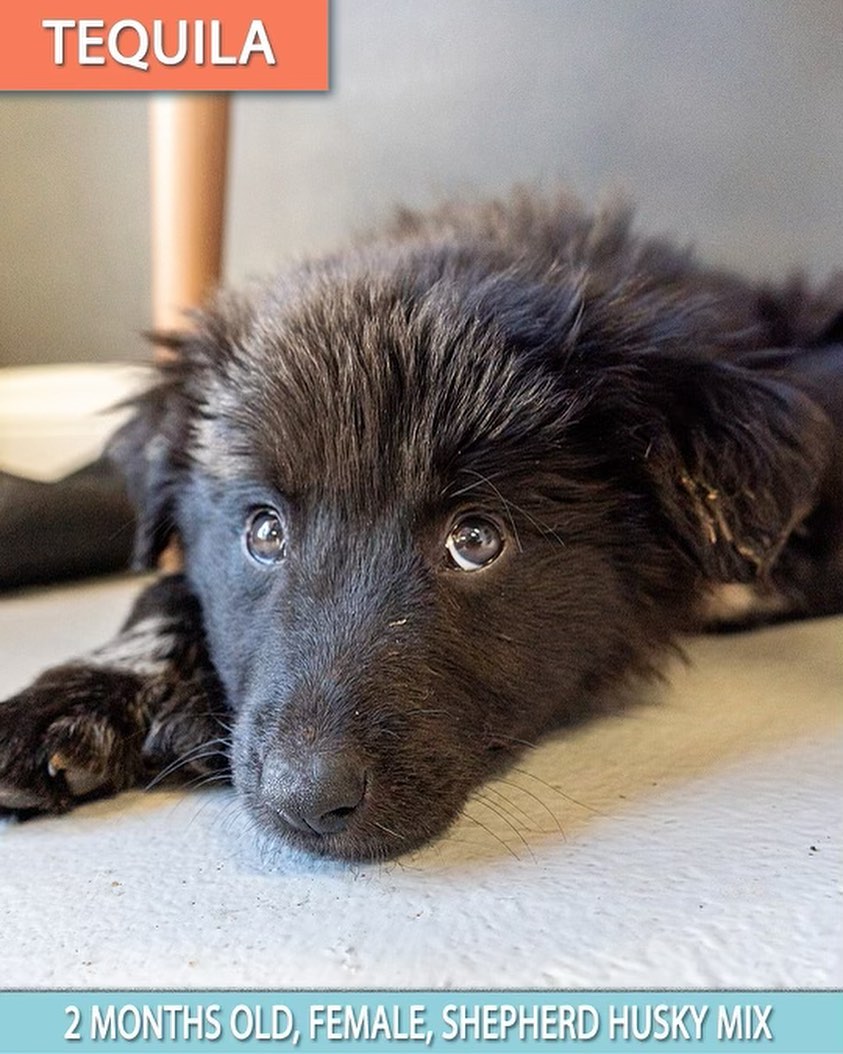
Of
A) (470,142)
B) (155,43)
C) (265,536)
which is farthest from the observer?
(470,142)

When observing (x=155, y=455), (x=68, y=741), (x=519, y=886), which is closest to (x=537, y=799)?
(x=519, y=886)

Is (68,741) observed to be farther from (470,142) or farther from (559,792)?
(470,142)

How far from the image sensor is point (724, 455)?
2.36 metres

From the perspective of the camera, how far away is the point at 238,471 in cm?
245

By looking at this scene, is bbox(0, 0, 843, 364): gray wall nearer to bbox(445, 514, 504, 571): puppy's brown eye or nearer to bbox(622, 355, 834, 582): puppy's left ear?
bbox(622, 355, 834, 582): puppy's left ear

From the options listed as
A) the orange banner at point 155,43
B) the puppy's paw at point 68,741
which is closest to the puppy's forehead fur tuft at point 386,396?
the puppy's paw at point 68,741

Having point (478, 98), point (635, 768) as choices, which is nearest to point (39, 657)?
point (635, 768)

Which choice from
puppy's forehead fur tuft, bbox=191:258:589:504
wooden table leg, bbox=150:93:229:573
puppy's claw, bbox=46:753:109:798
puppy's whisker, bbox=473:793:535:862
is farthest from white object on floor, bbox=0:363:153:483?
puppy's whisker, bbox=473:793:535:862

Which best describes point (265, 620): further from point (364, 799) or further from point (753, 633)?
point (753, 633)

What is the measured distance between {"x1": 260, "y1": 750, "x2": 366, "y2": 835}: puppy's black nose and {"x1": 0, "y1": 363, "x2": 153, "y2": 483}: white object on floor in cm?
294

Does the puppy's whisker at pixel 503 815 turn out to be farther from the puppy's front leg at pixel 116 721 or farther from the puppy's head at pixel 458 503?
the puppy's front leg at pixel 116 721

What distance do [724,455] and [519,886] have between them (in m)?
0.95

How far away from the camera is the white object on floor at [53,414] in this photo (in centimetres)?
473

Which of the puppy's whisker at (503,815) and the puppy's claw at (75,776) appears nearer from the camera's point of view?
the puppy's whisker at (503,815)
